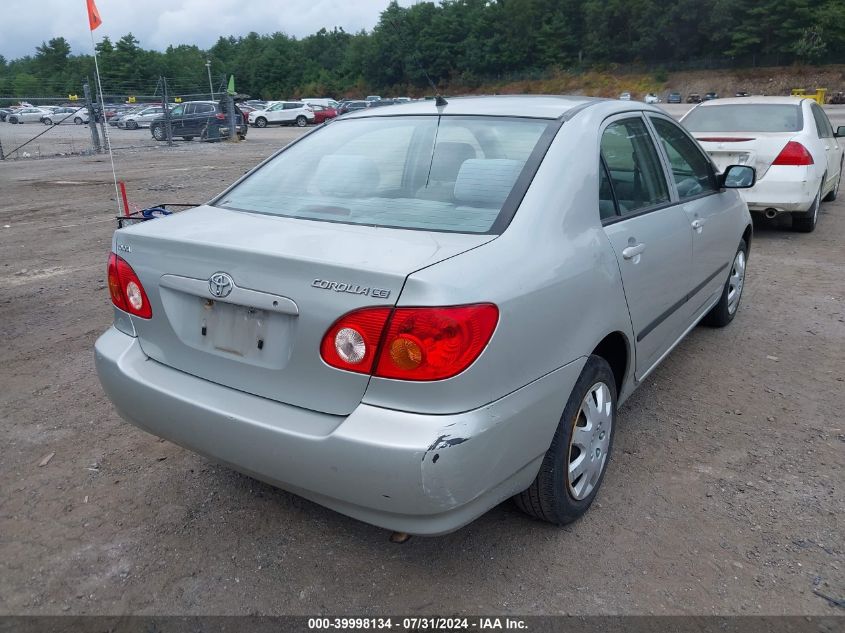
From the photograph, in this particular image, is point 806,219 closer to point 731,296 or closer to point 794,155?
point 794,155

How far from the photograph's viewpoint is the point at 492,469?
6.93 ft

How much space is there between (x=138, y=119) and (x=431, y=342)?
46.9m

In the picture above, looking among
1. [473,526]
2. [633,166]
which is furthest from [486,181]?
[473,526]

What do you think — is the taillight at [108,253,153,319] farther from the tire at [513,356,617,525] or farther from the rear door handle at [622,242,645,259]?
the rear door handle at [622,242,645,259]

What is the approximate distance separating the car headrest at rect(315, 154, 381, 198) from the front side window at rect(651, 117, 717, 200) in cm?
164

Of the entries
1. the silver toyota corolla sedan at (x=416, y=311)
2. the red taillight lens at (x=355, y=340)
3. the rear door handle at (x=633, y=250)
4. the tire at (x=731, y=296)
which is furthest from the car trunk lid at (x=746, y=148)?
the red taillight lens at (x=355, y=340)

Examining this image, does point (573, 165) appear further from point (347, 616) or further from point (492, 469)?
point (347, 616)

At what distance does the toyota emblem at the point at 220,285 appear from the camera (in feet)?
7.44

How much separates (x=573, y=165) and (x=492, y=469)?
125 centimetres

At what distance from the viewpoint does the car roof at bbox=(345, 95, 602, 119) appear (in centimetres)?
301

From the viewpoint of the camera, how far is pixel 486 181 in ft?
8.68

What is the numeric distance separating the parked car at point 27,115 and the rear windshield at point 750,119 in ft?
141

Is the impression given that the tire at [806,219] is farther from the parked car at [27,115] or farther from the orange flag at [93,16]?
the parked car at [27,115]

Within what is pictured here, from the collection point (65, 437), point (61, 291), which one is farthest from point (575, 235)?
point (61, 291)
